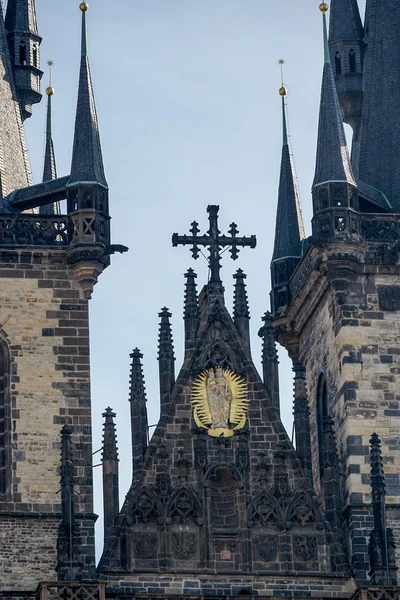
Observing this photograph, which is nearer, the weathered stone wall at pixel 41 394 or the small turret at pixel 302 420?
the weathered stone wall at pixel 41 394

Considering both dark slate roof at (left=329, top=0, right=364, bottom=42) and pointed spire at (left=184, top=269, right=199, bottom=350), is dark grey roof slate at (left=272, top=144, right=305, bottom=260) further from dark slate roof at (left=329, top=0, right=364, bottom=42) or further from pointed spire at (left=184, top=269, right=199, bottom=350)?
pointed spire at (left=184, top=269, right=199, bottom=350)

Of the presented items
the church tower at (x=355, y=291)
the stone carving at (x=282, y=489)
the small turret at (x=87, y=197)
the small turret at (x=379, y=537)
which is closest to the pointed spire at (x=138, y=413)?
the small turret at (x=87, y=197)

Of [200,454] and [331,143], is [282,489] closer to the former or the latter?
[200,454]

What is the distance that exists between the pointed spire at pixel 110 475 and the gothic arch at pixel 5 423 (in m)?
1.40

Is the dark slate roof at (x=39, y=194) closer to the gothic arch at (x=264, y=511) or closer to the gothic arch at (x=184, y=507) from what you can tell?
the gothic arch at (x=184, y=507)

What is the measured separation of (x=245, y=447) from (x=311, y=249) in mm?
3548

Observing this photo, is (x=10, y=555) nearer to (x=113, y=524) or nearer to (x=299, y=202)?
(x=113, y=524)

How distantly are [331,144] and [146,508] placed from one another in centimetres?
663

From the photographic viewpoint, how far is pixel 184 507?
3988 cm

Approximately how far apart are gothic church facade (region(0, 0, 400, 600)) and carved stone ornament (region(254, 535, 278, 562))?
3 cm

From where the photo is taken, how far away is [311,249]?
41.9 m

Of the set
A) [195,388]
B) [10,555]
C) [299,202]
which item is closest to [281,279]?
[299,202]

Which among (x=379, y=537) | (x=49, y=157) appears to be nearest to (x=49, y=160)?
(x=49, y=157)

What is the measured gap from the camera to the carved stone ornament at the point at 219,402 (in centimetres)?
4050
